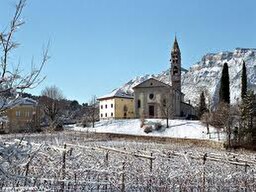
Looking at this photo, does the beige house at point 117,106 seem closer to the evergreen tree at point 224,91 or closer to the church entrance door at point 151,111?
the church entrance door at point 151,111

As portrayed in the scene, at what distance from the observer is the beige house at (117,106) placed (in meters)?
56.4

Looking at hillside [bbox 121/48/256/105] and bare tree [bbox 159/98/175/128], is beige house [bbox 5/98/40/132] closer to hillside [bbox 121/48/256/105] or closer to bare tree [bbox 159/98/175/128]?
bare tree [bbox 159/98/175/128]

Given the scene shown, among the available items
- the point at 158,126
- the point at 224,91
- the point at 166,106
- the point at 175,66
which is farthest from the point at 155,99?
the point at 224,91

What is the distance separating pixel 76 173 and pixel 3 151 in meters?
5.57

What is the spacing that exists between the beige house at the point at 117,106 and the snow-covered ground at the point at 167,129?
7.85 m

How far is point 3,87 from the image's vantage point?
392 cm

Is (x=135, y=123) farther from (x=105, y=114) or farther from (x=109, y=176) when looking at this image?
(x=109, y=176)

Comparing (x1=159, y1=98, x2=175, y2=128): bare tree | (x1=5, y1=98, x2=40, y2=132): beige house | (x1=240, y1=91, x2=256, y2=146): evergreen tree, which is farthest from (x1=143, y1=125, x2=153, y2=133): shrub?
(x1=5, y1=98, x2=40, y2=132): beige house

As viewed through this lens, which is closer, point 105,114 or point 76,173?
point 76,173

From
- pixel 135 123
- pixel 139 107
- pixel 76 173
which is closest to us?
pixel 76 173

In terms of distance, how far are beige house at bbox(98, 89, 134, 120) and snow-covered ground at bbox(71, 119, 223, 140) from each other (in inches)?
309

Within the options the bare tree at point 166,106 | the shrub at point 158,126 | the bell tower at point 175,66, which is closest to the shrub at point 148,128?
the shrub at point 158,126

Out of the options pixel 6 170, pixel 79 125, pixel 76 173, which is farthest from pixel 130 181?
pixel 79 125

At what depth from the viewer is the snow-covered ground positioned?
3897 cm
